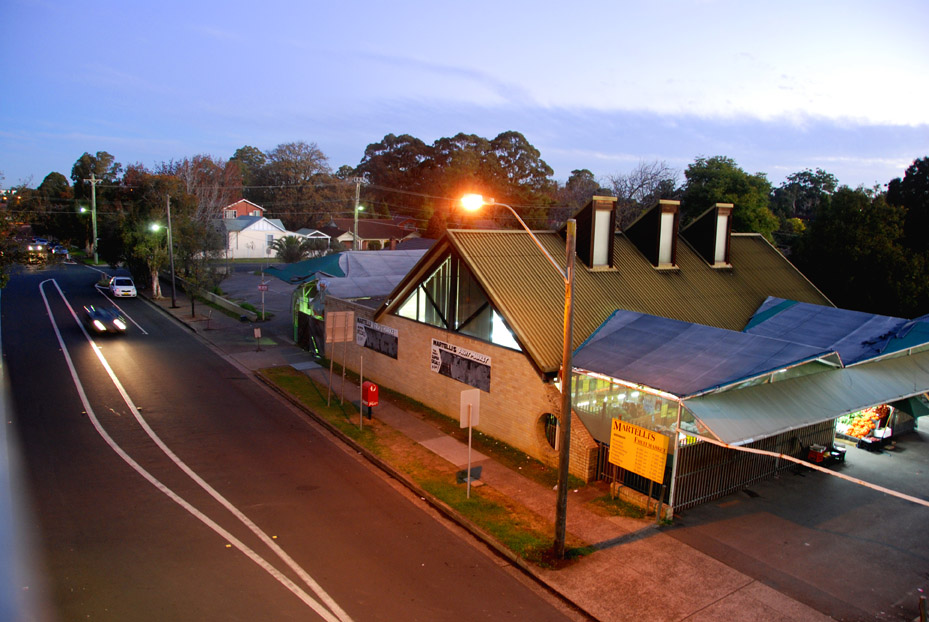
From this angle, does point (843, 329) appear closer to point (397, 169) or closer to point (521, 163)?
point (521, 163)

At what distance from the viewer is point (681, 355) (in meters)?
14.8

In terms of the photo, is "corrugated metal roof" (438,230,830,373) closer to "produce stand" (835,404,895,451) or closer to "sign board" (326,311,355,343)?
"sign board" (326,311,355,343)

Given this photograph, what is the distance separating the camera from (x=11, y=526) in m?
12.2

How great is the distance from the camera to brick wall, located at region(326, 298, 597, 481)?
51.5 ft

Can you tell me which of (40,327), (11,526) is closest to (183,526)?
(11,526)

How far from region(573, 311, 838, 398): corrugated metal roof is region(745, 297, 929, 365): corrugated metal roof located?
3269 millimetres

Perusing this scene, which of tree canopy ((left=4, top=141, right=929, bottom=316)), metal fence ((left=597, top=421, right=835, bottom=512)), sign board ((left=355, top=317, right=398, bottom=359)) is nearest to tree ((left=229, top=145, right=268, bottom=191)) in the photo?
tree canopy ((left=4, top=141, right=929, bottom=316))

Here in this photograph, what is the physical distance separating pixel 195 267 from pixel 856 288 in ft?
126

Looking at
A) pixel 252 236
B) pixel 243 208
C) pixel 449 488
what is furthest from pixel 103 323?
pixel 243 208

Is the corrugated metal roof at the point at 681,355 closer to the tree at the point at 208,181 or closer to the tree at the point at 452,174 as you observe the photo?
the tree at the point at 208,181

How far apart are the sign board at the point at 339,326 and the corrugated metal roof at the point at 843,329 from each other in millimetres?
13241

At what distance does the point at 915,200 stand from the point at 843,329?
22.5 m

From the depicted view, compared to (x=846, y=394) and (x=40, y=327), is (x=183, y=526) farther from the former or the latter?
(x=40, y=327)

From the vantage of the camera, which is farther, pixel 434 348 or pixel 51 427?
pixel 434 348
